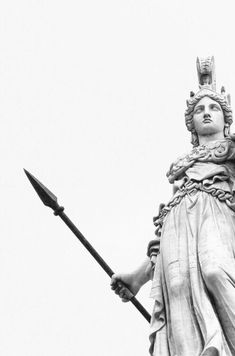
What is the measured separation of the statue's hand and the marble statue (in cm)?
1

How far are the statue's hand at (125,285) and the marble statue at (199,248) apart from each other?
0.05ft

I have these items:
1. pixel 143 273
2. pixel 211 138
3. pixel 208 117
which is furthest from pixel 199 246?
pixel 208 117

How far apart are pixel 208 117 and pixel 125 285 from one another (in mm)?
2762

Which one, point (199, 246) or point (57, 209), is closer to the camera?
point (199, 246)

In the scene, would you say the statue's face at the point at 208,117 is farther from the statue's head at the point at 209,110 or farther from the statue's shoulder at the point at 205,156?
the statue's shoulder at the point at 205,156

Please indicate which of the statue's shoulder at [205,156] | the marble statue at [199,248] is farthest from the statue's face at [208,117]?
the statue's shoulder at [205,156]

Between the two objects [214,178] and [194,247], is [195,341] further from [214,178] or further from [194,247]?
[214,178]

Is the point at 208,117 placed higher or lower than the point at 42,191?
lower

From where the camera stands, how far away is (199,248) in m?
19.1

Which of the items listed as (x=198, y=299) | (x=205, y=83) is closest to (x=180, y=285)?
(x=198, y=299)

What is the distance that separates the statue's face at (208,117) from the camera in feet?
68.6

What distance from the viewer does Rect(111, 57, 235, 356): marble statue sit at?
18.3m

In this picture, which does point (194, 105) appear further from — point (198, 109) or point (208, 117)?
point (208, 117)

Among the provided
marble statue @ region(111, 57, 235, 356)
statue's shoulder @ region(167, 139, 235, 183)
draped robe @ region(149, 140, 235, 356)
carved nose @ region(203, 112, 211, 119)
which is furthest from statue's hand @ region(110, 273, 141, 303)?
carved nose @ region(203, 112, 211, 119)
